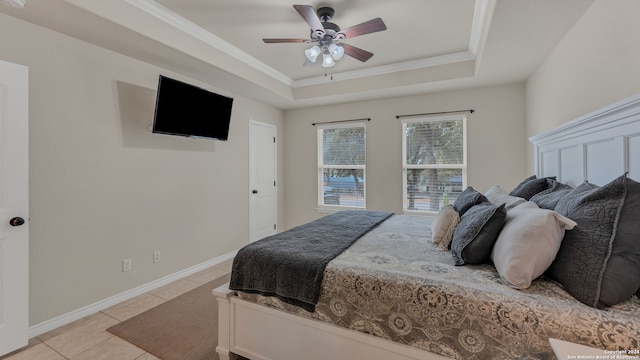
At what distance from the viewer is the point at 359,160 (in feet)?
14.9

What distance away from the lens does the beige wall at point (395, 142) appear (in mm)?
3590

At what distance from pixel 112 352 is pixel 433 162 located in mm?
4128

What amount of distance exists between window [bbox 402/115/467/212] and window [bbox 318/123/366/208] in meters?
0.73

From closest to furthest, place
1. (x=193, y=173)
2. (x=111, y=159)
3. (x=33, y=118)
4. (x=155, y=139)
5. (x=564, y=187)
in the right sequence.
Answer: (x=564, y=187) → (x=33, y=118) → (x=111, y=159) → (x=155, y=139) → (x=193, y=173)

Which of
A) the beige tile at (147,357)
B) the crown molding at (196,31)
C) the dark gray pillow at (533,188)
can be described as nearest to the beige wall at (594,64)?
the dark gray pillow at (533,188)

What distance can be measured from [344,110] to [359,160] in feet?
2.91

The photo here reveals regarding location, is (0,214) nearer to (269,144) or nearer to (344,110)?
(269,144)

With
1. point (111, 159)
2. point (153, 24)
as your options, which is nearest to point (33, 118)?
point (111, 159)

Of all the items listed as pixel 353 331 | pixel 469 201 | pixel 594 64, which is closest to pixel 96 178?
pixel 353 331

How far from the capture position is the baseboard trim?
211 centimetres

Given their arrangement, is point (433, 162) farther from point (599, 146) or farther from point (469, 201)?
point (599, 146)

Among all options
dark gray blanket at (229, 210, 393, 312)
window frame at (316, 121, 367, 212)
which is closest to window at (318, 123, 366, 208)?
window frame at (316, 121, 367, 212)

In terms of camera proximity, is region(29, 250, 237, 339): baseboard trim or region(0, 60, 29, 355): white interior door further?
region(29, 250, 237, 339): baseboard trim

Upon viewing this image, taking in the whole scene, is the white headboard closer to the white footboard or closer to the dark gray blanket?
Result: the white footboard
